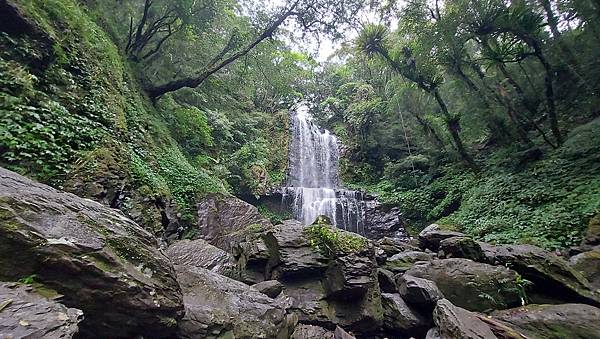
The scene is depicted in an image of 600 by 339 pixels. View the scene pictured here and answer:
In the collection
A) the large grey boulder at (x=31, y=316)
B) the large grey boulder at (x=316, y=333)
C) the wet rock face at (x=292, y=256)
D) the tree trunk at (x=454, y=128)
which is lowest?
the large grey boulder at (x=316, y=333)

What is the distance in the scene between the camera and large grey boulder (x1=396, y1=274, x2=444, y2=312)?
159 inches

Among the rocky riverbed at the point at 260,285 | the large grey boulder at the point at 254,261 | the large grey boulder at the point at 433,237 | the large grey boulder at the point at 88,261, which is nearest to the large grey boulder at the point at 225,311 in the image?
the rocky riverbed at the point at 260,285

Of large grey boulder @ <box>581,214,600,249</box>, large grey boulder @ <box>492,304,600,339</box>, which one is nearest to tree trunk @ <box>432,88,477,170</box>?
large grey boulder @ <box>581,214,600,249</box>

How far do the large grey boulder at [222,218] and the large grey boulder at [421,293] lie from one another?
3795 mm

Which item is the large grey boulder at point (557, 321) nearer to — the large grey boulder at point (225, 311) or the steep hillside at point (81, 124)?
the large grey boulder at point (225, 311)

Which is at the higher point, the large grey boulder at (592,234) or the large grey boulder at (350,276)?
the large grey boulder at (592,234)

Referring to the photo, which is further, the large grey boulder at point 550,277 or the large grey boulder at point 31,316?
the large grey boulder at point 550,277

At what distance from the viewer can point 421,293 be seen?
13.4 ft

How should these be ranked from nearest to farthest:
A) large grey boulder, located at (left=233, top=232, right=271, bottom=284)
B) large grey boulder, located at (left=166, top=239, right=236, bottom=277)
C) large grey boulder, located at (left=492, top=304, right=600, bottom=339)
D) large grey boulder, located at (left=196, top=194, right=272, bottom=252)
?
large grey boulder, located at (left=492, top=304, right=600, bottom=339) < large grey boulder, located at (left=233, top=232, right=271, bottom=284) < large grey boulder, located at (left=166, top=239, right=236, bottom=277) < large grey boulder, located at (left=196, top=194, right=272, bottom=252)

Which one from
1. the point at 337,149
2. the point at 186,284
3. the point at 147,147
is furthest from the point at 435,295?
the point at 337,149

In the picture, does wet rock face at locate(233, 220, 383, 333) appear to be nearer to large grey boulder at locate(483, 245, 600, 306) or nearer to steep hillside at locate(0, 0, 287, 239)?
large grey boulder at locate(483, 245, 600, 306)

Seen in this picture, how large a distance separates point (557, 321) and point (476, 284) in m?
1.03

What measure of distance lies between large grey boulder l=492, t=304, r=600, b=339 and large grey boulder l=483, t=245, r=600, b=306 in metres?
0.46

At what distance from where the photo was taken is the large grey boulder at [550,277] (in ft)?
12.7
